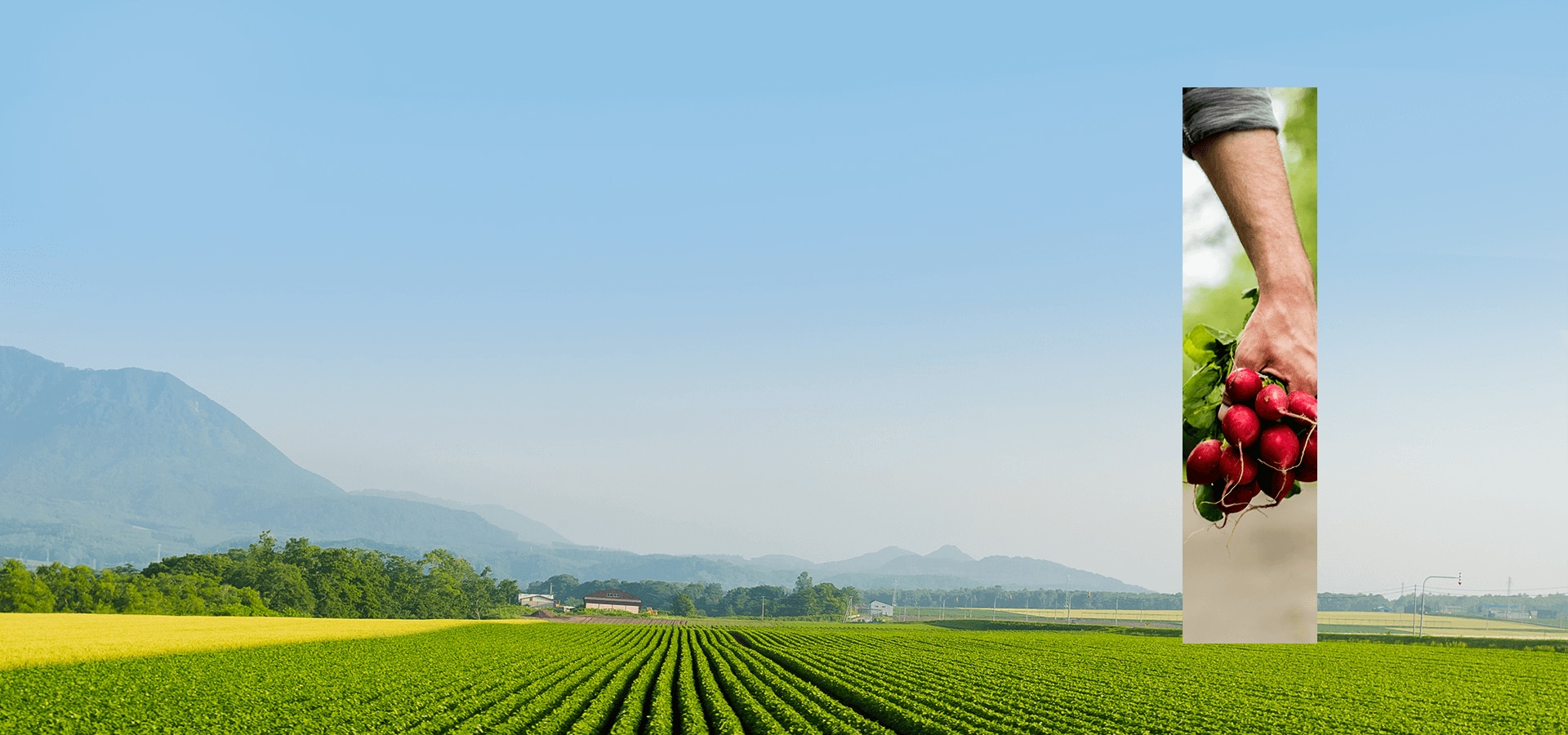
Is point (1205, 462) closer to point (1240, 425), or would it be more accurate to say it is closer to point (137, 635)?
point (1240, 425)

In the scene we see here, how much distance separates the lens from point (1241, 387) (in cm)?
2655

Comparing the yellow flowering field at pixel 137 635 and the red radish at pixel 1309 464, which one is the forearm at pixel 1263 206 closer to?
the red radish at pixel 1309 464

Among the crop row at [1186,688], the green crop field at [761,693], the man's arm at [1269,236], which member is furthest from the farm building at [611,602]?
the man's arm at [1269,236]

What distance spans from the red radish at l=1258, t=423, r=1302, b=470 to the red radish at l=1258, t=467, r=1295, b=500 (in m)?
0.49

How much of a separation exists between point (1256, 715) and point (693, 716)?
12720mm

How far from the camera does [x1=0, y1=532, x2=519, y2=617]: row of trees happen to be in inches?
3036

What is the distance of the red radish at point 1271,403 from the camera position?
25578 mm

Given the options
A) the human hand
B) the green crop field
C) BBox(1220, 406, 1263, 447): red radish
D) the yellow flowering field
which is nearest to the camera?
the green crop field

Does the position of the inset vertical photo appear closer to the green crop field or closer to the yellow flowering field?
the green crop field

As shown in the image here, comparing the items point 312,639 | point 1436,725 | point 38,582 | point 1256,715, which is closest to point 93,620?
point 312,639

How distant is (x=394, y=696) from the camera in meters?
23.0

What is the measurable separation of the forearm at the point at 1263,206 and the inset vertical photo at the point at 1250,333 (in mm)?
36

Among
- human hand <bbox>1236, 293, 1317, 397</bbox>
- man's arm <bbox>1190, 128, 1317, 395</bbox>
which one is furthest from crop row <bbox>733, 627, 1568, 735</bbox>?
man's arm <bbox>1190, 128, 1317, 395</bbox>

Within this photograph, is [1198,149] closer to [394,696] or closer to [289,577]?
[394,696]
